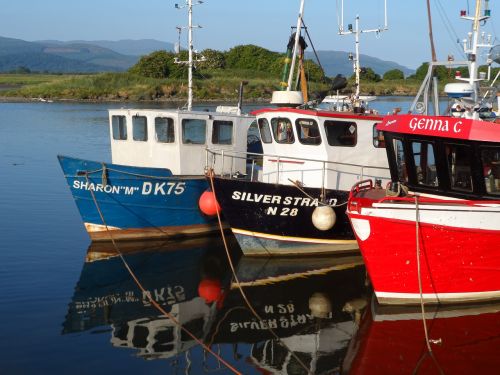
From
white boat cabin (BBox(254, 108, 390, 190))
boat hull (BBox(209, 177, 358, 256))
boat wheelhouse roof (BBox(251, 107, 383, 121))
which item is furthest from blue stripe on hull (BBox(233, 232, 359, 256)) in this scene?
boat wheelhouse roof (BBox(251, 107, 383, 121))

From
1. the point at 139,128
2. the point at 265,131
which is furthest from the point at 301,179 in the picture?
the point at 139,128

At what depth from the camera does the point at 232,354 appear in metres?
10.5

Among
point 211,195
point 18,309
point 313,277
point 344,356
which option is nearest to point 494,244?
point 344,356

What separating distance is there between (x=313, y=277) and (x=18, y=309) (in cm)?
564

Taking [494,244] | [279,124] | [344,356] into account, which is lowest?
[344,356]

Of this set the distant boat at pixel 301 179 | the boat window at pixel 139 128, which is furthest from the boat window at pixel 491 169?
the boat window at pixel 139 128

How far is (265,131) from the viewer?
51.2ft

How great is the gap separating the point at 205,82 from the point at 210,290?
70.0 m

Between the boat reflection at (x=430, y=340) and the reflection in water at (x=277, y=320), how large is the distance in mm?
15

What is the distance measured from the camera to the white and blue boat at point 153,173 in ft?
52.7

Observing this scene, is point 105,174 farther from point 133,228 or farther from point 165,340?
point 165,340

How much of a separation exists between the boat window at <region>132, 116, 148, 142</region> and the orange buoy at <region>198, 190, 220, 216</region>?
2399mm

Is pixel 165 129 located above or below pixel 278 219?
above

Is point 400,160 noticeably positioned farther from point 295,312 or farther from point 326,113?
point 295,312
